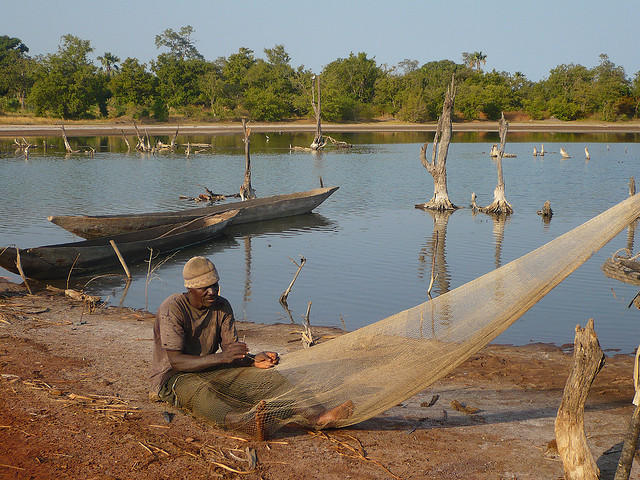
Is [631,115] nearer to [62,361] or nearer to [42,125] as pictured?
[42,125]

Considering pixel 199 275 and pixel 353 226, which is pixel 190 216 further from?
pixel 199 275

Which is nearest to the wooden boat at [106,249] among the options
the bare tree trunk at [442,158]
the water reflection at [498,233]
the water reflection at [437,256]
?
the water reflection at [437,256]

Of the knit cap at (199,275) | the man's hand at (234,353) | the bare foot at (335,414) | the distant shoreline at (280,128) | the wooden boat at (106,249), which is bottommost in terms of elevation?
the wooden boat at (106,249)

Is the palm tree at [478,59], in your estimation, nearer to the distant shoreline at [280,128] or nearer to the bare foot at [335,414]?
the distant shoreline at [280,128]

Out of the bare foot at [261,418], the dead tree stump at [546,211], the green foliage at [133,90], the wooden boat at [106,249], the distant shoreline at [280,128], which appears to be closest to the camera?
the bare foot at [261,418]

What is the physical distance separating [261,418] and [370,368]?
2.53ft

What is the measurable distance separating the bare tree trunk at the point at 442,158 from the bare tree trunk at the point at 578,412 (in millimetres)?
12608

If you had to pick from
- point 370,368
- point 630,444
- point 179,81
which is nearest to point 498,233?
point 370,368

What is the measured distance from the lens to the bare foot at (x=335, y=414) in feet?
12.1

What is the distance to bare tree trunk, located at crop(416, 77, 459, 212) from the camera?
53.9 feet

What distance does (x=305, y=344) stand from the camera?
19.9ft

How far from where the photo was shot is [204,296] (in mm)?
3713

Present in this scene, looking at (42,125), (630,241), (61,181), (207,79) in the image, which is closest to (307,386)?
(630,241)

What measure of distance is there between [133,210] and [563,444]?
635 inches
